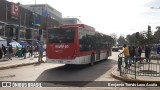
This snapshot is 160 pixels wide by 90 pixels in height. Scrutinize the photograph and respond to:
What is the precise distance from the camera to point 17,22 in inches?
2680

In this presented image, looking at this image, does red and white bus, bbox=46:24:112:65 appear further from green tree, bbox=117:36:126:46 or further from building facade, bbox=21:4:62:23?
green tree, bbox=117:36:126:46

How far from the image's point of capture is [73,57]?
1856 cm

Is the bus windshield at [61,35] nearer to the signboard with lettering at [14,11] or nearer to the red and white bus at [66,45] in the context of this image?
the red and white bus at [66,45]

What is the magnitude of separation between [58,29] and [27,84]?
308 inches

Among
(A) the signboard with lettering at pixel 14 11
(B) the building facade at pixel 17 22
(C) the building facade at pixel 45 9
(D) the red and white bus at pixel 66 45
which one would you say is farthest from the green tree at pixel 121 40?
(D) the red and white bus at pixel 66 45

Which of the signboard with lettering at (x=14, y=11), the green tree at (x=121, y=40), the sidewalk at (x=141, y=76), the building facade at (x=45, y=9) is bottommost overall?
the sidewalk at (x=141, y=76)

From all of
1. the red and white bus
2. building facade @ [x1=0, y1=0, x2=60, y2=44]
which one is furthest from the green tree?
the red and white bus

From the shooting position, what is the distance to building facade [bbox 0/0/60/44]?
60406 mm

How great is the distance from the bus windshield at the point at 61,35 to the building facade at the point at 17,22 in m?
32.8

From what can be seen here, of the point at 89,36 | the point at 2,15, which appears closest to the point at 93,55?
the point at 89,36

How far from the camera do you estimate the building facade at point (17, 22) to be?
60406 mm

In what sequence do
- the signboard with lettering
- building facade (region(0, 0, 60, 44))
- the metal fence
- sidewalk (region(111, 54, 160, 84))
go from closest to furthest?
sidewalk (region(111, 54, 160, 84)) → the metal fence → building facade (region(0, 0, 60, 44)) → the signboard with lettering

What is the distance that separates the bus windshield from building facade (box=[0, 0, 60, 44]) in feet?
108

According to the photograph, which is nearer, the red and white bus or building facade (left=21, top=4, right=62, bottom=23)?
the red and white bus
